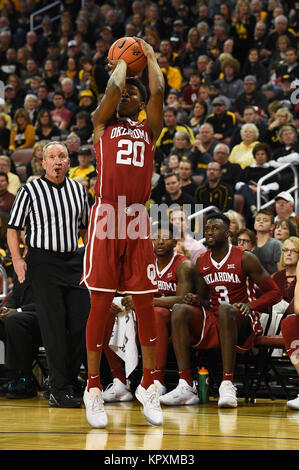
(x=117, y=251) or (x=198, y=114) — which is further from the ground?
(x=198, y=114)

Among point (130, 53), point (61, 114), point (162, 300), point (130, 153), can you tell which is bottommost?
point (162, 300)

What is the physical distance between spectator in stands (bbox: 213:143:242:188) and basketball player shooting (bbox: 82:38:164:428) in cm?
477

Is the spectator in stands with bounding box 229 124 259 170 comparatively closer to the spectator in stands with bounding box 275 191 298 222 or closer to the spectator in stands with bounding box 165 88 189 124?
the spectator in stands with bounding box 275 191 298 222

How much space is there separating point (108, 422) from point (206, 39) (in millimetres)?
9732

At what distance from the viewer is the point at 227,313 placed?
5.51m

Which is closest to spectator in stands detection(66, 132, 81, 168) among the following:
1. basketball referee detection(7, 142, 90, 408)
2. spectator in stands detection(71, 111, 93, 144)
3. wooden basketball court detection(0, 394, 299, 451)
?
spectator in stands detection(71, 111, 93, 144)

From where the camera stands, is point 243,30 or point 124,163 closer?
point 124,163

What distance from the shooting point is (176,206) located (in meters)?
8.35

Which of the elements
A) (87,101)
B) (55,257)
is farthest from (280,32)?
(55,257)

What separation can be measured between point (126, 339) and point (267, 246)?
1.83 metres

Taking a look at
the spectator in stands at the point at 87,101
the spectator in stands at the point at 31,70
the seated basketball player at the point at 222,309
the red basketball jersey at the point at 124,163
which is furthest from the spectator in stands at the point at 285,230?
the spectator in stands at the point at 31,70

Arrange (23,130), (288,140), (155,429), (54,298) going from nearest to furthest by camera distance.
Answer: (155,429) → (54,298) → (288,140) → (23,130)

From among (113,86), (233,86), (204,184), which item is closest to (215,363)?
(113,86)

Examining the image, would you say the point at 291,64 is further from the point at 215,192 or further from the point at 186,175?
the point at 215,192
